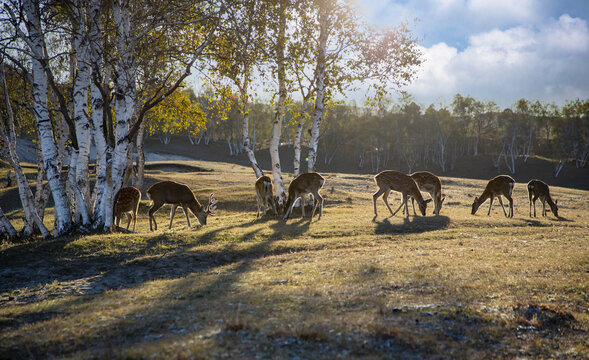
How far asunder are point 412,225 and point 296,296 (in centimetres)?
1217

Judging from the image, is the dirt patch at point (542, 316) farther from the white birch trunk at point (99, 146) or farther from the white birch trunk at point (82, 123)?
the white birch trunk at point (82, 123)

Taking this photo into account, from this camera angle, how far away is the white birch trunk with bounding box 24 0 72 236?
13891mm

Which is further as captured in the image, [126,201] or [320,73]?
[320,73]

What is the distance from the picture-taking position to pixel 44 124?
14.2m

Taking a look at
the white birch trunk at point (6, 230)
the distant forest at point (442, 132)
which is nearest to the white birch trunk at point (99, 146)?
the white birch trunk at point (6, 230)

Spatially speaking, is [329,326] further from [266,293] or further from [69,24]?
[69,24]

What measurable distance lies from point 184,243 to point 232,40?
896cm

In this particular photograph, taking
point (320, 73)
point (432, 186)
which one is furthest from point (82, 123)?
point (432, 186)

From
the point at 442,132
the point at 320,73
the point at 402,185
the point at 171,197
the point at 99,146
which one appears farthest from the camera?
the point at 442,132

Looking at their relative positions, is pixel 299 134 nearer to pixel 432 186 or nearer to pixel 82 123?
pixel 432 186

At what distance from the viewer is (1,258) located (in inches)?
440

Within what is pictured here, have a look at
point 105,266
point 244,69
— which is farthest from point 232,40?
point 105,266

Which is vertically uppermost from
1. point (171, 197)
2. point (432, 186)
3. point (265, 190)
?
point (432, 186)

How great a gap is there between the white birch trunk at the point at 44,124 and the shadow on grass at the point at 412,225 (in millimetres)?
12168
